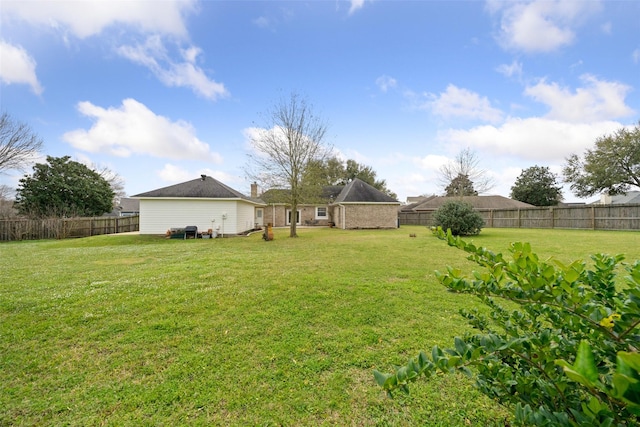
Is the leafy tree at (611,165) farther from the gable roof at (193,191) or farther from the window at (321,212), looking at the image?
the gable roof at (193,191)

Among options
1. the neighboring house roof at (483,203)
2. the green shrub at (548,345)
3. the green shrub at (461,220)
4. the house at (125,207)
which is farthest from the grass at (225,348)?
the house at (125,207)

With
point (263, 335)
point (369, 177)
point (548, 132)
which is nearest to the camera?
point (263, 335)

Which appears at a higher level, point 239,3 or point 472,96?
point 239,3

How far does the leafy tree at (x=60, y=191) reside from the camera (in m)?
20.2

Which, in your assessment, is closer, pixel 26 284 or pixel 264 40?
pixel 26 284

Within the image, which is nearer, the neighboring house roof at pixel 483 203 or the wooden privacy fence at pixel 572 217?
the wooden privacy fence at pixel 572 217

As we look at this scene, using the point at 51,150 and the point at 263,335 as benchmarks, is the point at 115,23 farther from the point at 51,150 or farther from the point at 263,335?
the point at 51,150

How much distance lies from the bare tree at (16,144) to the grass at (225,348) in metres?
21.4

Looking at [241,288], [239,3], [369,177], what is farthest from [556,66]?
[369,177]

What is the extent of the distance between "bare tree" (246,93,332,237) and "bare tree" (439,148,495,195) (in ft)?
58.8

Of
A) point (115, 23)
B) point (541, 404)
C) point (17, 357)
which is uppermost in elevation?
point (115, 23)

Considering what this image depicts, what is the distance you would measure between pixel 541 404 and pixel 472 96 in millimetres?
15970

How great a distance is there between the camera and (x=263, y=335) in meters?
3.51

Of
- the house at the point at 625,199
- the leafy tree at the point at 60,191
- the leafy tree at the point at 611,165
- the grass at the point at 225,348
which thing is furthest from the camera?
the house at the point at 625,199
